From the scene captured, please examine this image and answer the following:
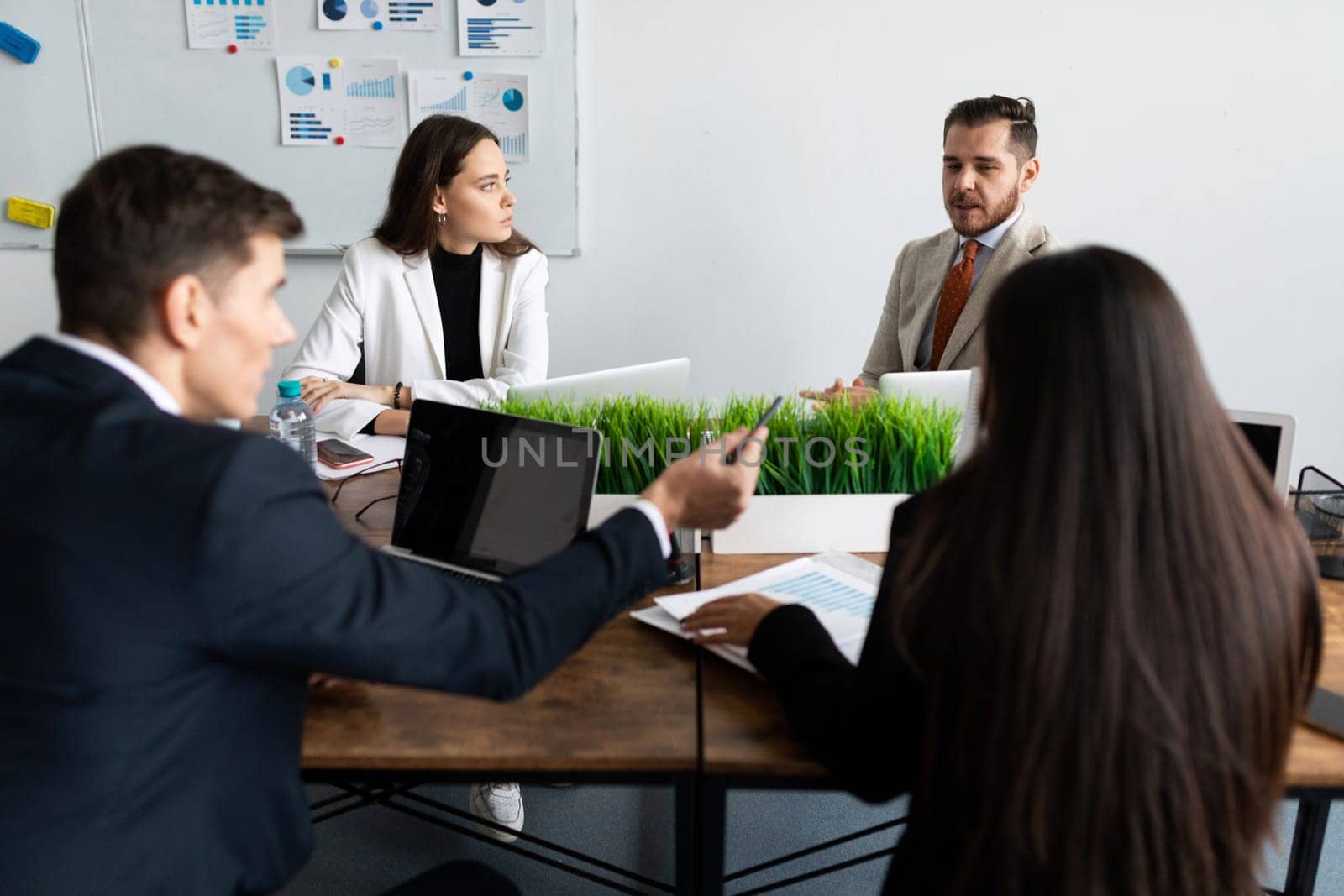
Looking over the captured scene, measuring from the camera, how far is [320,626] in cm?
85

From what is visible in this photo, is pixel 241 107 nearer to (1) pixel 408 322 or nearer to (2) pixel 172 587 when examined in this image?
(1) pixel 408 322

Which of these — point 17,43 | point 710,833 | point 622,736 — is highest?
point 17,43

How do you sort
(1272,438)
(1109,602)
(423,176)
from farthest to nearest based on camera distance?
(423,176), (1272,438), (1109,602)

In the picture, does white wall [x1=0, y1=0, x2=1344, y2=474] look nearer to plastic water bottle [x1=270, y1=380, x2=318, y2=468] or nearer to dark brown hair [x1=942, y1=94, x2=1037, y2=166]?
dark brown hair [x1=942, y1=94, x2=1037, y2=166]

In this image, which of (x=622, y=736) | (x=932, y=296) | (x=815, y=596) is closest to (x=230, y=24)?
(x=932, y=296)

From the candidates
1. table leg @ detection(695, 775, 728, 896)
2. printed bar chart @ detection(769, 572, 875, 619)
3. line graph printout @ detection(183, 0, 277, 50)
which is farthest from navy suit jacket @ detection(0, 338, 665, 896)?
line graph printout @ detection(183, 0, 277, 50)

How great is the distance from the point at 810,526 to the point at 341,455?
40.7 inches

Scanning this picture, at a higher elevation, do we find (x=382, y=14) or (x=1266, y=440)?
(x=382, y=14)

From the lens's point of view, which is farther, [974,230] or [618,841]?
[974,230]

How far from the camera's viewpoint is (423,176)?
2645 mm

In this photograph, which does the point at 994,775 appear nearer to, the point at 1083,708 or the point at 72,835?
the point at 1083,708

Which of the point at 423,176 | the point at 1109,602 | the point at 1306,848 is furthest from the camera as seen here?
the point at 423,176

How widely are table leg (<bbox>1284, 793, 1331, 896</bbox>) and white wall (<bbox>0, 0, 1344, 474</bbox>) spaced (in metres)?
2.03

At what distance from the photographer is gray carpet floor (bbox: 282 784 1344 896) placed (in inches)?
76.2
